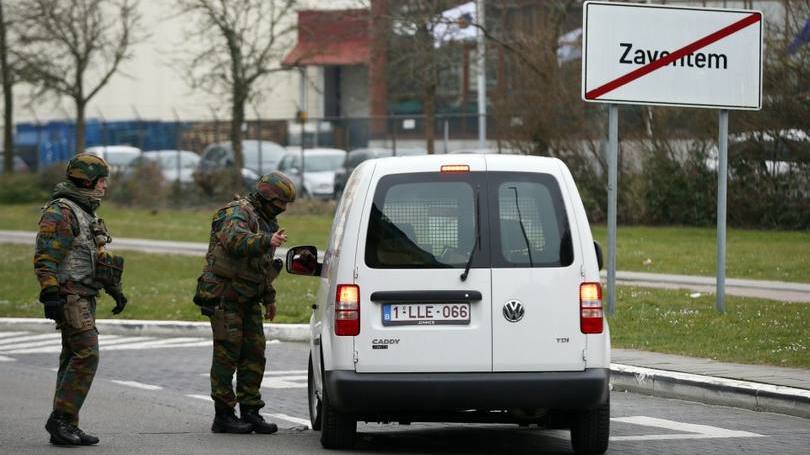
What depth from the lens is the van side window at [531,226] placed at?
26.7 feet

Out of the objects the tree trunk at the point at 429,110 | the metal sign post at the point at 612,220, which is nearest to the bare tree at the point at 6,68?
the tree trunk at the point at 429,110

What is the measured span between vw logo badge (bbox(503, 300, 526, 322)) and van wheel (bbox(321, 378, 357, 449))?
1.10m

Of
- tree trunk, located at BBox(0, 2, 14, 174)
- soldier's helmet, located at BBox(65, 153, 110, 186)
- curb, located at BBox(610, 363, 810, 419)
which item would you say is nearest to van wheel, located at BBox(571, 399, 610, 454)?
curb, located at BBox(610, 363, 810, 419)

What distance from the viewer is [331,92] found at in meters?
61.8

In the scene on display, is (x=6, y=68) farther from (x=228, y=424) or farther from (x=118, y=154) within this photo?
(x=228, y=424)

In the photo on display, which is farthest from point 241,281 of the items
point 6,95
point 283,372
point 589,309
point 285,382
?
point 6,95

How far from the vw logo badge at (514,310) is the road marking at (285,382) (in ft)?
15.1

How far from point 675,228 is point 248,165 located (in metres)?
16.9

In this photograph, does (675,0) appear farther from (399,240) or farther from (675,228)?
(399,240)

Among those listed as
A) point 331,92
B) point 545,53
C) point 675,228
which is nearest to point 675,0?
point 545,53

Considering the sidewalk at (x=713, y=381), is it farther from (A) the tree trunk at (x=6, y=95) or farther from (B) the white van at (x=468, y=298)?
(A) the tree trunk at (x=6, y=95)

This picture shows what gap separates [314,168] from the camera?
40125mm

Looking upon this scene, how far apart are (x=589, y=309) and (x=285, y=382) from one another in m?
5.11

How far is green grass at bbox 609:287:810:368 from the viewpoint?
12.9m
